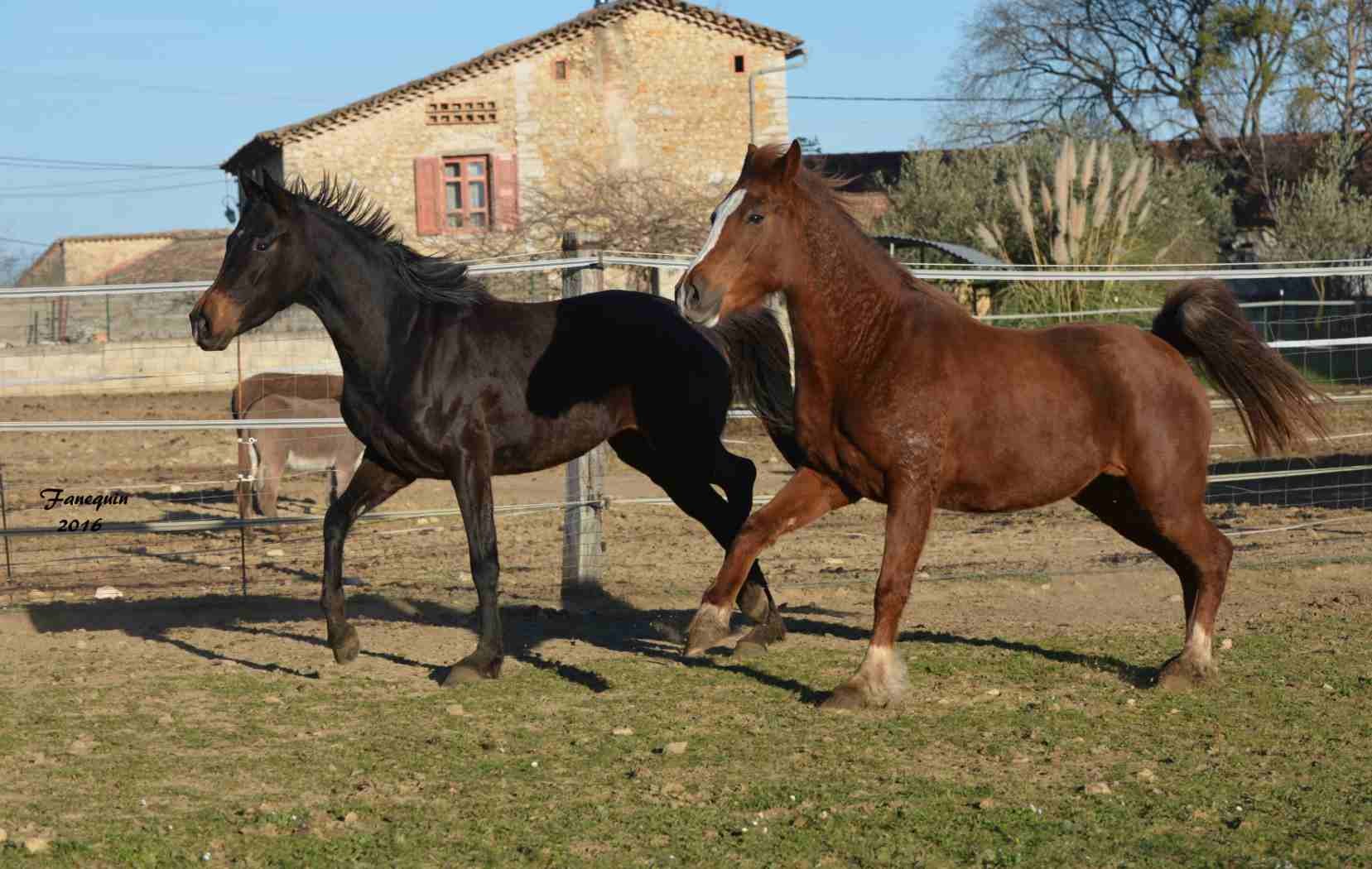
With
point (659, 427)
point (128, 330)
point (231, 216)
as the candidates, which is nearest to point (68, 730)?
point (659, 427)

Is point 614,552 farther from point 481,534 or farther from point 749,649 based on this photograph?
point 481,534

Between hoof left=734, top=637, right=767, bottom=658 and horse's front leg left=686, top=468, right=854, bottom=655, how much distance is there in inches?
44.0

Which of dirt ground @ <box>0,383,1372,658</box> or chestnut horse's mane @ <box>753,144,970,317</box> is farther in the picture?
dirt ground @ <box>0,383,1372,658</box>

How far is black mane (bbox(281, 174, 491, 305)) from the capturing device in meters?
6.42

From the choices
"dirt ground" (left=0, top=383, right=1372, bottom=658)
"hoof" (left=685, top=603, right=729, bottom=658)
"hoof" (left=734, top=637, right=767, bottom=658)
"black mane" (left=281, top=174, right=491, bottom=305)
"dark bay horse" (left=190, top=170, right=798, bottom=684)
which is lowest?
"dirt ground" (left=0, top=383, right=1372, bottom=658)

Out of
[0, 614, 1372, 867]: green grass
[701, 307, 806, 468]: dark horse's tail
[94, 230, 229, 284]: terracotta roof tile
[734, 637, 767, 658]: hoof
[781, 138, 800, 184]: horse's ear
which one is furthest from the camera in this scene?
[94, 230, 229, 284]: terracotta roof tile

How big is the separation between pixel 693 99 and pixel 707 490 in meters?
28.9

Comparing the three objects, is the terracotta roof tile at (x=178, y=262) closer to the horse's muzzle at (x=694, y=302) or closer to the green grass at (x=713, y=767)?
the green grass at (x=713, y=767)

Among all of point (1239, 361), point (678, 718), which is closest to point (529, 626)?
point (678, 718)

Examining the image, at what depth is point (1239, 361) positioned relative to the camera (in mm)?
6188

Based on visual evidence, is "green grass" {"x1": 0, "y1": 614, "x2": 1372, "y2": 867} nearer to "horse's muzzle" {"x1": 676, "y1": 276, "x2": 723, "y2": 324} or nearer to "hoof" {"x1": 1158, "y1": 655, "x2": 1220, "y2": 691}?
"hoof" {"x1": 1158, "y1": 655, "x2": 1220, "y2": 691}

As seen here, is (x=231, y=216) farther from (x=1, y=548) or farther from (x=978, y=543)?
(x=978, y=543)

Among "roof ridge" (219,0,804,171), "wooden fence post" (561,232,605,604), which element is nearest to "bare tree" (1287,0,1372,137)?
"roof ridge" (219,0,804,171)

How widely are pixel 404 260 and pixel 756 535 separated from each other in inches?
85.5
